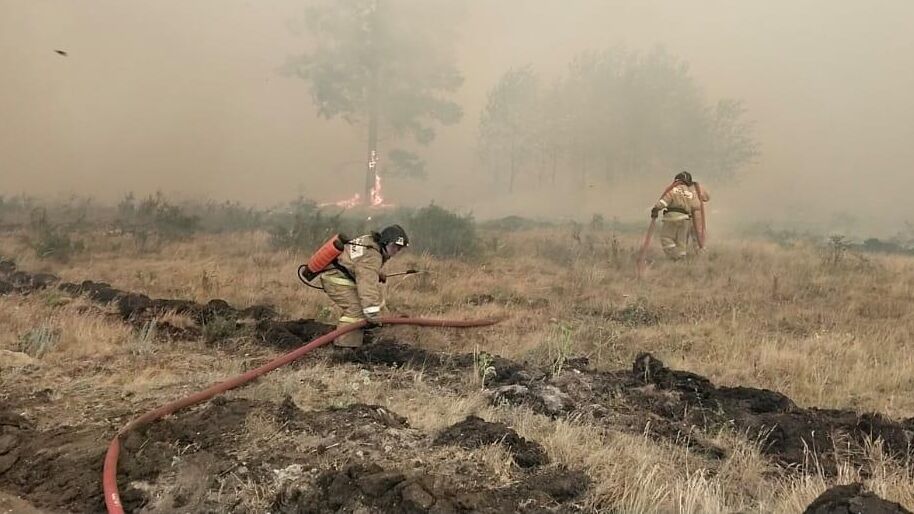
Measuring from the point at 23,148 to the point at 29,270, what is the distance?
1539cm

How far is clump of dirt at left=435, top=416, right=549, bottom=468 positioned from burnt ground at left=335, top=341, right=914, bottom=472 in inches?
23.4

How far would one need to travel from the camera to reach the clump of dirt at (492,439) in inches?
120

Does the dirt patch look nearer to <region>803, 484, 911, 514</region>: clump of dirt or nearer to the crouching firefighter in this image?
the crouching firefighter

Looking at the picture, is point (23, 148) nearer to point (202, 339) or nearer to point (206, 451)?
point (202, 339)

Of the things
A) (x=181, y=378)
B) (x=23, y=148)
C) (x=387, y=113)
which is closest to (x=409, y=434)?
(x=181, y=378)

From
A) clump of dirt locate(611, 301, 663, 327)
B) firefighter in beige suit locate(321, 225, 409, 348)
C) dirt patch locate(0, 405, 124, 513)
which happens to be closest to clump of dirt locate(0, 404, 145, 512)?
dirt patch locate(0, 405, 124, 513)

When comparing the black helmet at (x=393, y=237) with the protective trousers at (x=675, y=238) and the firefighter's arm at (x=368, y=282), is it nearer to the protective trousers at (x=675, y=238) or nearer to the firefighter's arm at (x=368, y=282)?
the firefighter's arm at (x=368, y=282)

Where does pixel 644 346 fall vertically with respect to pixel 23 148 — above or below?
below

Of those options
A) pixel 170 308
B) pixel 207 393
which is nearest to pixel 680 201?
pixel 170 308

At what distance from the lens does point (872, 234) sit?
19031 millimetres

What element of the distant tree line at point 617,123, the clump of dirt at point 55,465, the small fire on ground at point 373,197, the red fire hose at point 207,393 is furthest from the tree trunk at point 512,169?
the clump of dirt at point 55,465

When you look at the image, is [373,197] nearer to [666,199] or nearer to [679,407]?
[666,199]

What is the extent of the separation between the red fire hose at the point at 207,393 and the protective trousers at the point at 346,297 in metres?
0.18

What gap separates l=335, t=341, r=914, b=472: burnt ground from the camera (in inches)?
136
